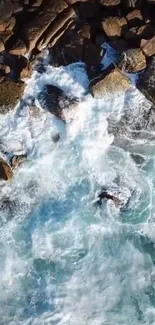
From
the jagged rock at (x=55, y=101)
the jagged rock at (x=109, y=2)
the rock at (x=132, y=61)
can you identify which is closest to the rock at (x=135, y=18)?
the jagged rock at (x=109, y=2)

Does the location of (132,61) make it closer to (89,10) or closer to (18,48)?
(89,10)

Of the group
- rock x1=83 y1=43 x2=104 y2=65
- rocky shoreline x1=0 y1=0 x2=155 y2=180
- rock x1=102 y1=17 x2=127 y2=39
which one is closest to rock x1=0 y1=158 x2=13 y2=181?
rocky shoreline x1=0 y1=0 x2=155 y2=180

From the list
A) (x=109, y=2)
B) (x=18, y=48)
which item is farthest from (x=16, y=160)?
(x=109, y=2)

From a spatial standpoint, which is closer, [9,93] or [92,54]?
[9,93]

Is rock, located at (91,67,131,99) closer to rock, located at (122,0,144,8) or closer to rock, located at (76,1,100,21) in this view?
rock, located at (76,1,100,21)

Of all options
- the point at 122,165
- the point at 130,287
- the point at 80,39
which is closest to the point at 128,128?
the point at 122,165
